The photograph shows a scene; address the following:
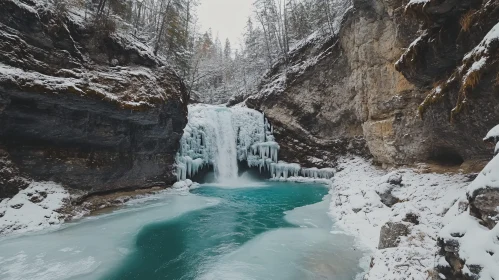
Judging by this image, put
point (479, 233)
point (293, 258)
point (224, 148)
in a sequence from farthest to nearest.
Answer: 1. point (224, 148)
2. point (293, 258)
3. point (479, 233)

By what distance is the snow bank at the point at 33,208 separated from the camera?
795 centimetres

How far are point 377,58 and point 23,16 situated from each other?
611 inches

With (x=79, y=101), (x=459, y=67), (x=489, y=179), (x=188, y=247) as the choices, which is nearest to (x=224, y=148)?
(x=79, y=101)

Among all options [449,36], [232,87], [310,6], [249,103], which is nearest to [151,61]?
[249,103]

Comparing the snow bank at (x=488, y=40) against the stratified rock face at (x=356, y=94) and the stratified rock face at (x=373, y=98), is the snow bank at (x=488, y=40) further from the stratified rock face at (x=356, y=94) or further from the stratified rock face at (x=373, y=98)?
the stratified rock face at (x=356, y=94)

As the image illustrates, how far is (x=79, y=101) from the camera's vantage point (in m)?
10.3

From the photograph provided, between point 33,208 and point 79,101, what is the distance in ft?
14.1

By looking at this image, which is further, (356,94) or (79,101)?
(356,94)

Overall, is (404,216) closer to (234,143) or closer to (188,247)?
(188,247)

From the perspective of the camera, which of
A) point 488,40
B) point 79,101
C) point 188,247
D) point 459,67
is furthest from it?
point 79,101

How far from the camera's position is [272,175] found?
21297mm

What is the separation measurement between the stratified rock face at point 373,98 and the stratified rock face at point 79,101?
10.6 meters

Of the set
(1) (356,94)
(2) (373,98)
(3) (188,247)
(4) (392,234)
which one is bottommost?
(3) (188,247)

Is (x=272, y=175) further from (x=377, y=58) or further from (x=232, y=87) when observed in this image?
(x=232, y=87)
